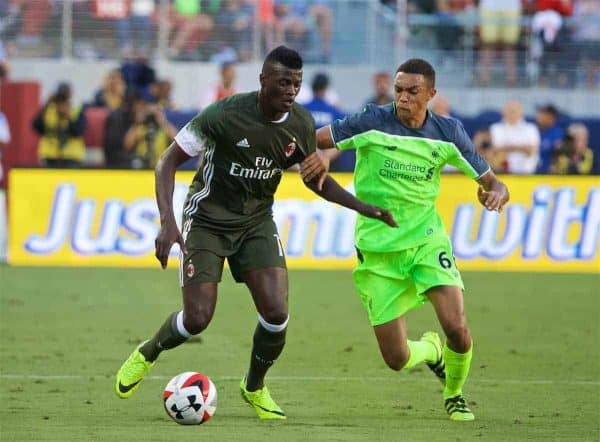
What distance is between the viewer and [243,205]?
28.5 ft

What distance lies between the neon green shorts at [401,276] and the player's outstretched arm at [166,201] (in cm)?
146

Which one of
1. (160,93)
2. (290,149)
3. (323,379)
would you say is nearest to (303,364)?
(323,379)

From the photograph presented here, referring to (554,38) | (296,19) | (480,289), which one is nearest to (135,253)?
(480,289)

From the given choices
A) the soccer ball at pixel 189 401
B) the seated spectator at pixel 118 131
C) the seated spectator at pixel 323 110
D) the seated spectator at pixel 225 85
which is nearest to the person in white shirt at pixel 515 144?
the seated spectator at pixel 323 110

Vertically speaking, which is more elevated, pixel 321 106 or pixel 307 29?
pixel 307 29

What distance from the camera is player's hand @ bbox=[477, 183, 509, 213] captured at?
8.77m

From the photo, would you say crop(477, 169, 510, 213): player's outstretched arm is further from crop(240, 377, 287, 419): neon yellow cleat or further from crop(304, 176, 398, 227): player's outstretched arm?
crop(240, 377, 287, 419): neon yellow cleat

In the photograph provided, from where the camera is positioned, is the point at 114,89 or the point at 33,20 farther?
the point at 33,20

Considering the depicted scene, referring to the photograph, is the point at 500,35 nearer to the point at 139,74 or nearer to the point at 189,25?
the point at 189,25

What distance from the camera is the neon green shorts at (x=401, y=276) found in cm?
887

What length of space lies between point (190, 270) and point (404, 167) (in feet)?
5.23

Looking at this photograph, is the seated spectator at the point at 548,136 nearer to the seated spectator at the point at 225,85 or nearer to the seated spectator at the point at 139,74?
the seated spectator at the point at 225,85

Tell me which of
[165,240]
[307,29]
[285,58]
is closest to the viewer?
[165,240]

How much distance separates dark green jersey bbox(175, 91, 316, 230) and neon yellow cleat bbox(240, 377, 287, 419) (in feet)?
3.51
